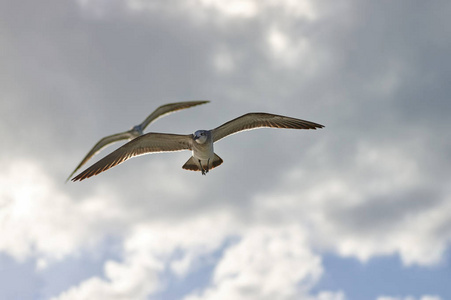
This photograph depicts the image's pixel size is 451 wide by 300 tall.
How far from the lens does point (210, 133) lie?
66.3 ft

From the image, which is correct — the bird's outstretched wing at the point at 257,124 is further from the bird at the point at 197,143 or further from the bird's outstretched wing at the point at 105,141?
the bird's outstretched wing at the point at 105,141

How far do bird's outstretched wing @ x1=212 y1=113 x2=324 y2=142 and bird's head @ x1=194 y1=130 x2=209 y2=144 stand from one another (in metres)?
0.73

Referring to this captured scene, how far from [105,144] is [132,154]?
10.8 meters

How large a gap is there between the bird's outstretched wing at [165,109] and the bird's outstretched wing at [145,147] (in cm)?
895

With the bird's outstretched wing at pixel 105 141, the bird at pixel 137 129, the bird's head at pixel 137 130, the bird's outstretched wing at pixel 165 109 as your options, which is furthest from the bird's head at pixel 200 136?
the bird's head at pixel 137 130

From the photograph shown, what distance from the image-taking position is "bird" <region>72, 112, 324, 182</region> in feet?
66.1

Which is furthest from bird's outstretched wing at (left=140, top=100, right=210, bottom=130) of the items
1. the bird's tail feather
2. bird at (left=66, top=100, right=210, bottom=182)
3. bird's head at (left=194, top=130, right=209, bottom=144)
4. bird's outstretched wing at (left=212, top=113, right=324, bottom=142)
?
bird's head at (left=194, top=130, right=209, bottom=144)

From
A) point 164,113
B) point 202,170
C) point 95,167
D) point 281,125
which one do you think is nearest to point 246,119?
point 281,125

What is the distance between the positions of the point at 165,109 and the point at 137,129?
234 cm

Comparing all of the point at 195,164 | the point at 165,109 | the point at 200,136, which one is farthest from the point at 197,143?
the point at 165,109

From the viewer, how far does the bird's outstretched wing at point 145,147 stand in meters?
20.2

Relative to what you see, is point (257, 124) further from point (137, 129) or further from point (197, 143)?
point (137, 129)

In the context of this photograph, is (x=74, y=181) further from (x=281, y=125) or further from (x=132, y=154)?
(x=281, y=125)

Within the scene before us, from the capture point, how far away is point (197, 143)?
2011 centimetres
